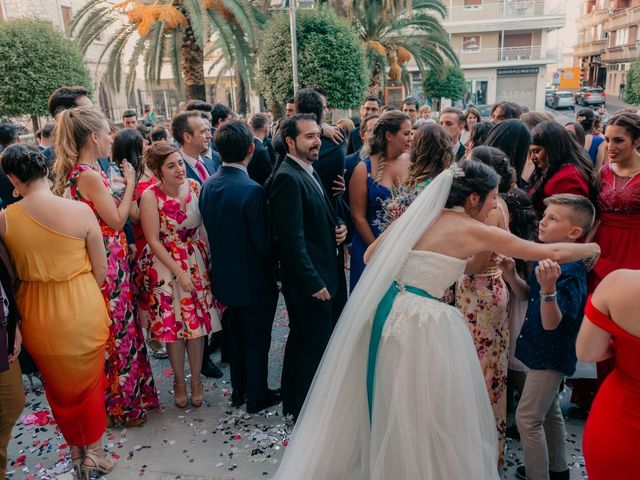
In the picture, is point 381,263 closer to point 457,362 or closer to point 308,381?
point 457,362

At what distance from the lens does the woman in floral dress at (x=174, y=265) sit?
12.3 feet

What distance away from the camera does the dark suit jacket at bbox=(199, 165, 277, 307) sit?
362 cm

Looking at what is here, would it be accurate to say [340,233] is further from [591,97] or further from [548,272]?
[591,97]

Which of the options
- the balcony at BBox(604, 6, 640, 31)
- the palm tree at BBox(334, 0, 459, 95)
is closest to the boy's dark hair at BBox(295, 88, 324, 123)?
the palm tree at BBox(334, 0, 459, 95)

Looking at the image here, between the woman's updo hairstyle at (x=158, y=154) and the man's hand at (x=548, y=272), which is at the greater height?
the woman's updo hairstyle at (x=158, y=154)

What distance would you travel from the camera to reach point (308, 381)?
3.71 meters

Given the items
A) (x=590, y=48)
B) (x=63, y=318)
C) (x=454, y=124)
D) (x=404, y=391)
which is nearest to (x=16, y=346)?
(x=63, y=318)

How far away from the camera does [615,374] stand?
6.69 ft

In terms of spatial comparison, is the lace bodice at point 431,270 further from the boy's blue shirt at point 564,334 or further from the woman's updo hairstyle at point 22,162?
the woman's updo hairstyle at point 22,162

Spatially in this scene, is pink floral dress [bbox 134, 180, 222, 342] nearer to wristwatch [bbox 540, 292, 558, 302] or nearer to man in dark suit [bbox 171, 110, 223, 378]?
man in dark suit [bbox 171, 110, 223, 378]

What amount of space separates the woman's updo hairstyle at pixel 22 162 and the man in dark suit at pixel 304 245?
4.59 ft

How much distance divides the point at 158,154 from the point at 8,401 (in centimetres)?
181

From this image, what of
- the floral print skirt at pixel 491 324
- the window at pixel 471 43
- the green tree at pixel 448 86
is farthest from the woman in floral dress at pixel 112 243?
the window at pixel 471 43

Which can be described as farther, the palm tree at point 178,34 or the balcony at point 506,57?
the balcony at point 506,57
